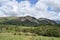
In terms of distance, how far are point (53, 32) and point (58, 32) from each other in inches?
→ 123

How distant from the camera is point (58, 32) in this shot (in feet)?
339

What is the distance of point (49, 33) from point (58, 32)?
5.64m

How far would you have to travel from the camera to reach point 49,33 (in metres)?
104

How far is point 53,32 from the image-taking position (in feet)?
342

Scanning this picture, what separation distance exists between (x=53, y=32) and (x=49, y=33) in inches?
106
